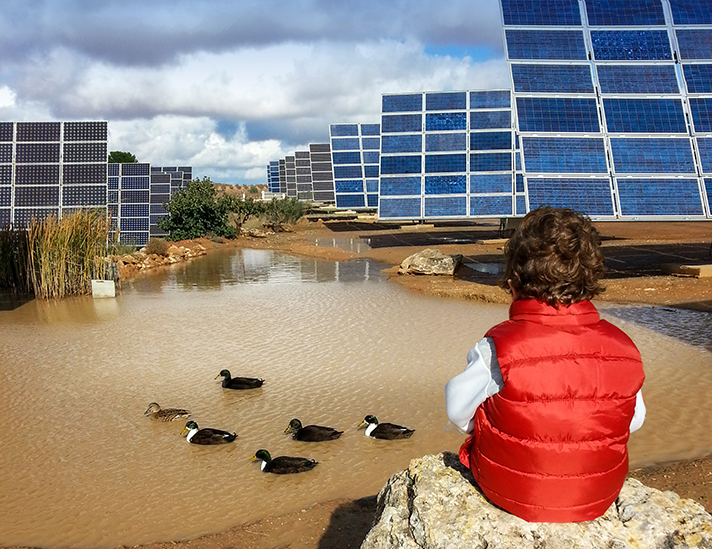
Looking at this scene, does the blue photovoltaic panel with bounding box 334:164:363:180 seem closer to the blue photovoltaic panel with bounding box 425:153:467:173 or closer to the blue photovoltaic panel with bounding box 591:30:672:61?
the blue photovoltaic panel with bounding box 425:153:467:173

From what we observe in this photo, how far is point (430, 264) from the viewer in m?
16.0

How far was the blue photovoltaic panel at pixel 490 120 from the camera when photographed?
26.1 metres

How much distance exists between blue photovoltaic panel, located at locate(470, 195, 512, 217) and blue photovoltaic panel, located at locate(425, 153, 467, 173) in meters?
1.94

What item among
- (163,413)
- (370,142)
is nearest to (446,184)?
(370,142)

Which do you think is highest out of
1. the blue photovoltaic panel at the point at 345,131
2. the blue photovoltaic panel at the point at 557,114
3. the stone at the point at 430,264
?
the blue photovoltaic panel at the point at 345,131

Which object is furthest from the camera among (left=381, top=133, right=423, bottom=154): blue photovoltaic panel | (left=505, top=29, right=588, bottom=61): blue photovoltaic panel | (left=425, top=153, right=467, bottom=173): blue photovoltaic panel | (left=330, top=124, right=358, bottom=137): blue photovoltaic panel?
(left=330, top=124, right=358, bottom=137): blue photovoltaic panel

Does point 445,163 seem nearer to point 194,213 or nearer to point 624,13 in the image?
point 624,13

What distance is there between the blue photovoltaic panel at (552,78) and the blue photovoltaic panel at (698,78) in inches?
93.8

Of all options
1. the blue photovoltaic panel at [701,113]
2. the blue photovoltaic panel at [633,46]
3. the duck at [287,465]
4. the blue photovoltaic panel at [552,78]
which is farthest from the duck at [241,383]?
the blue photovoltaic panel at [633,46]

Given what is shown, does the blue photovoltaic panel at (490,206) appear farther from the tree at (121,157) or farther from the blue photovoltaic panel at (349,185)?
the tree at (121,157)

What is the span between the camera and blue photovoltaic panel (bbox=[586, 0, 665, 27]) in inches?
664

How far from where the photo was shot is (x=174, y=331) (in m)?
10.4

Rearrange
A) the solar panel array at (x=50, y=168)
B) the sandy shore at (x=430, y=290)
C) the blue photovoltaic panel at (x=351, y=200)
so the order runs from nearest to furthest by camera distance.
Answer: the sandy shore at (x=430, y=290) < the solar panel array at (x=50, y=168) < the blue photovoltaic panel at (x=351, y=200)

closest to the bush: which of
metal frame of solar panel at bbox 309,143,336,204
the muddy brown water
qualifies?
the muddy brown water
